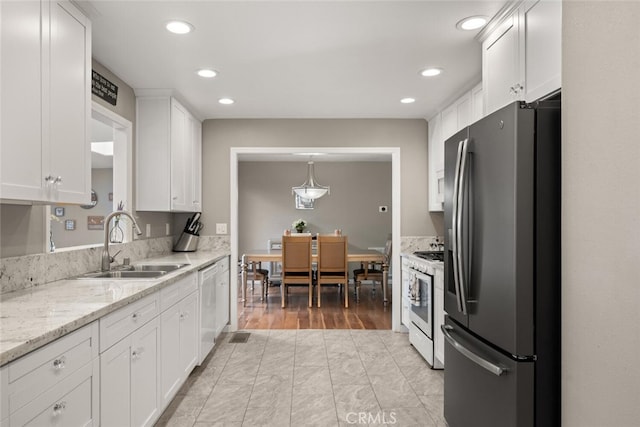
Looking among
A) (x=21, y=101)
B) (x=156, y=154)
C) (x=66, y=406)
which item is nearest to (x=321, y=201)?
(x=156, y=154)

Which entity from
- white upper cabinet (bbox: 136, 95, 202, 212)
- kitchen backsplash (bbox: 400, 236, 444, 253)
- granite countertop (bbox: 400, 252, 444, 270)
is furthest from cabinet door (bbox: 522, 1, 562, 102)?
white upper cabinet (bbox: 136, 95, 202, 212)

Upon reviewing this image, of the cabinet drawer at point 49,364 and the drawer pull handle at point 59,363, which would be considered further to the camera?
the drawer pull handle at point 59,363

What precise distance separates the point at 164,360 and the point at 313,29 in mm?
2133

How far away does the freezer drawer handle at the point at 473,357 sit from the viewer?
1.59 m

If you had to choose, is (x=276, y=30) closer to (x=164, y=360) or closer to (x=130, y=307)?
(x=130, y=307)

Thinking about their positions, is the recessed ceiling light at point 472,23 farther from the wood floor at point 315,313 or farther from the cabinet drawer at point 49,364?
the wood floor at point 315,313

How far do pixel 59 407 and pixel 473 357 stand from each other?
1592 millimetres

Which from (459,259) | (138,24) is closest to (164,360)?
(459,259)

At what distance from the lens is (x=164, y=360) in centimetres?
238

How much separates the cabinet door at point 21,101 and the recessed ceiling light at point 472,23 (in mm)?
2114

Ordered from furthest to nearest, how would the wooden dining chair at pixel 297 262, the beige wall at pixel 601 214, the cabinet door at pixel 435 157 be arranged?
1. the wooden dining chair at pixel 297 262
2. the cabinet door at pixel 435 157
3. the beige wall at pixel 601 214

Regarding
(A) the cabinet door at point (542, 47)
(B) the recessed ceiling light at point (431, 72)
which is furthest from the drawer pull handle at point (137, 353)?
(B) the recessed ceiling light at point (431, 72)

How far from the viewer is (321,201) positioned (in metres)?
8.01

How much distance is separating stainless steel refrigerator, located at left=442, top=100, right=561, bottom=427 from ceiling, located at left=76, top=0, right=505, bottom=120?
950 mm
